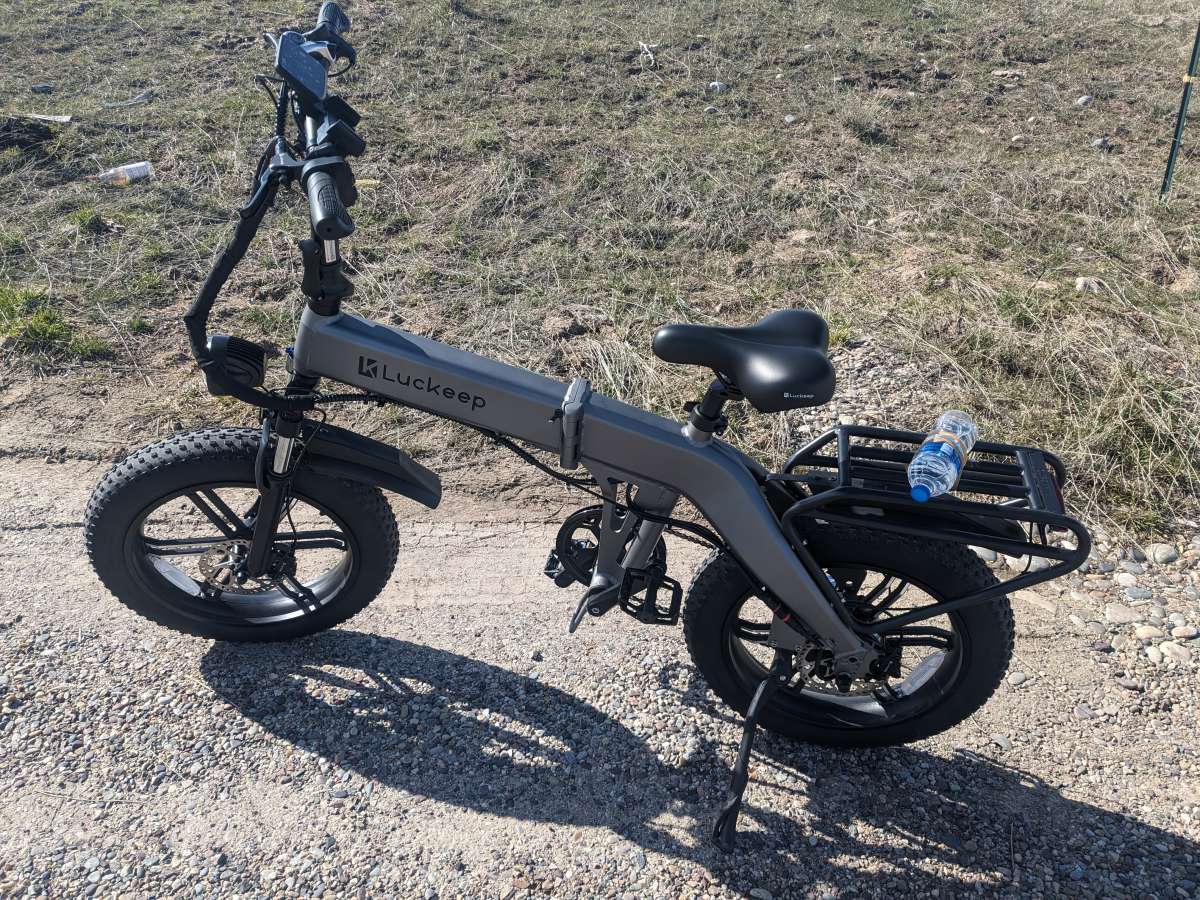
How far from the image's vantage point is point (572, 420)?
8.38 ft

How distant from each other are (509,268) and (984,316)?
2997 millimetres

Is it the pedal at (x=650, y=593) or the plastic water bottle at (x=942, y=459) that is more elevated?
the plastic water bottle at (x=942, y=459)

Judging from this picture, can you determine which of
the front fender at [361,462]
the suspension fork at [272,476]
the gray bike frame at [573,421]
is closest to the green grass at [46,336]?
the suspension fork at [272,476]

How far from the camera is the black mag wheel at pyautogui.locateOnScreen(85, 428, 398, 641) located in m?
2.87

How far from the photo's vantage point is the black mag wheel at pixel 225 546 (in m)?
2.87

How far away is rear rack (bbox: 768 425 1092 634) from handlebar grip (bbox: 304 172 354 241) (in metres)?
1.40

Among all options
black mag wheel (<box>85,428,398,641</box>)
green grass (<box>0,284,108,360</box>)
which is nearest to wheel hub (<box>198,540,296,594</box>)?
black mag wheel (<box>85,428,398,641</box>)

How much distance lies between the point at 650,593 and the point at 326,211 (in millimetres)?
1581

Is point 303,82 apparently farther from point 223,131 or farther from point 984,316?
point 223,131

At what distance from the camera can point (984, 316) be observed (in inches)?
208

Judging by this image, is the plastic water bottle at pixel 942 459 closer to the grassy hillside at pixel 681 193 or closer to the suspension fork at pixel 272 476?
the suspension fork at pixel 272 476

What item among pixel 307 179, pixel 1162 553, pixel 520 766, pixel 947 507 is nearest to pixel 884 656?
pixel 947 507

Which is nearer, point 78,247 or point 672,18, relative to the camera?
point 78,247

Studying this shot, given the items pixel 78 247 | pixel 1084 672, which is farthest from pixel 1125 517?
pixel 78 247
